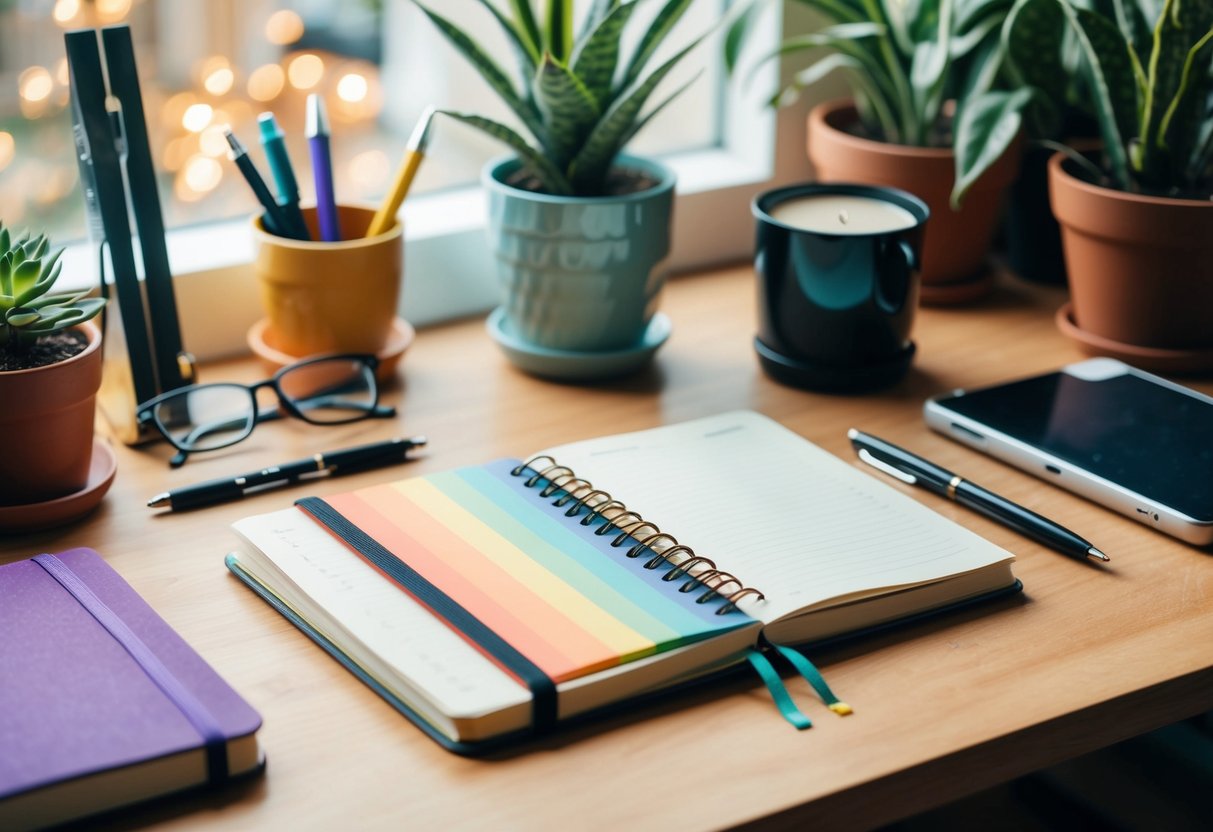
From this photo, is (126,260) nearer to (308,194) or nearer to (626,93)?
(626,93)

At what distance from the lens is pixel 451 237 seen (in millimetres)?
1080

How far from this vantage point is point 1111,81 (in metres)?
0.95

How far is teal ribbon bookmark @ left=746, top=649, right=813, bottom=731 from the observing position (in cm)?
60

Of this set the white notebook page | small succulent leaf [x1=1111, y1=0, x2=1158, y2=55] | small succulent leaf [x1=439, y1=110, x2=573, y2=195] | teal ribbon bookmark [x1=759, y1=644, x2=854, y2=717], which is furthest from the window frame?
teal ribbon bookmark [x1=759, y1=644, x2=854, y2=717]

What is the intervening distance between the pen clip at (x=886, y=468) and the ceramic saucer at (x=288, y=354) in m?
0.34

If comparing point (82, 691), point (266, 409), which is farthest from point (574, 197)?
point (82, 691)

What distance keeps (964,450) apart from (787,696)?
32 cm

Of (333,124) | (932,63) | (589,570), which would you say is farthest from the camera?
(333,124)

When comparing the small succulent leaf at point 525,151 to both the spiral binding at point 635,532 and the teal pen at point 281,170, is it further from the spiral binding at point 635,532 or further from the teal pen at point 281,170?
the spiral binding at point 635,532

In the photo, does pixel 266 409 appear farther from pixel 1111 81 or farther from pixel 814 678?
pixel 1111 81

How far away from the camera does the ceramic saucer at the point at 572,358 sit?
3.14 feet

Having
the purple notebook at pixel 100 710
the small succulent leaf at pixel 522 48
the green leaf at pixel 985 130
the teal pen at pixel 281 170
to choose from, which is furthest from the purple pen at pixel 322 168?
the green leaf at pixel 985 130

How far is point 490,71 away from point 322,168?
0.45 feet

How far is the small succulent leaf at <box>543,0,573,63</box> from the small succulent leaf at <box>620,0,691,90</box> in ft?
0.16
